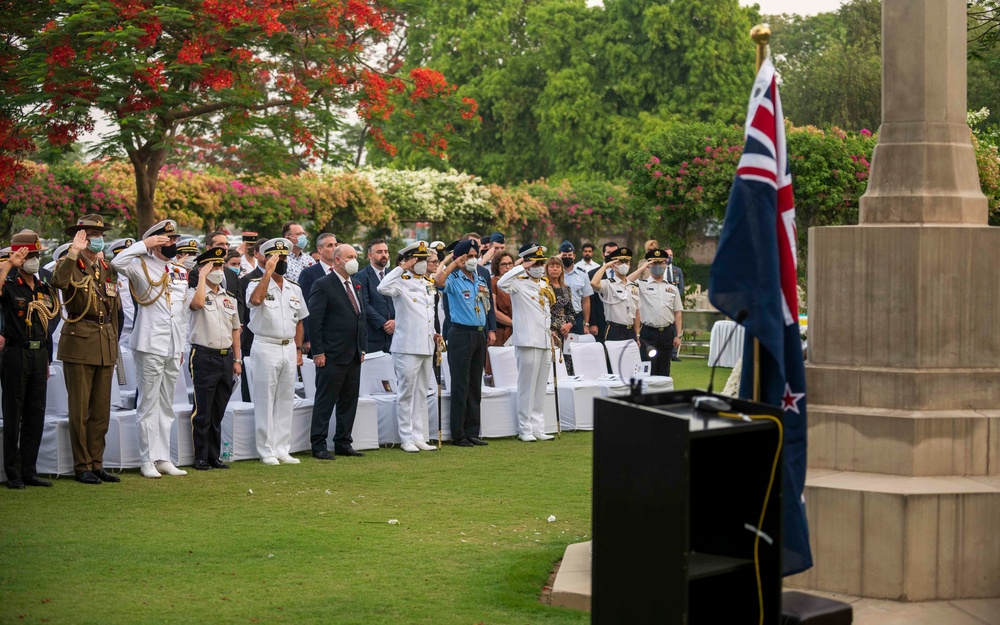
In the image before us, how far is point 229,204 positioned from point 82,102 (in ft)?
49.6

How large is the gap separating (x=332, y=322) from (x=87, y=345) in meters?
2.58

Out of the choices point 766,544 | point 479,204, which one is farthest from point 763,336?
point 479,204

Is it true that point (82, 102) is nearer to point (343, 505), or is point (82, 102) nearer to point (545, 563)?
point (343, 505)

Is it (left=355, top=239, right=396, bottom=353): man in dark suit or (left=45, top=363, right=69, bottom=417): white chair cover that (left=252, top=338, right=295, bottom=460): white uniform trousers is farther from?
(left=355, top=239, right=396, bottom=353): man in dark suit

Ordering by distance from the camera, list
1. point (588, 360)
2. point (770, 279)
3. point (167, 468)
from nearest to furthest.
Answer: point (770, 279) → point (167, 468) → point (588, 360)

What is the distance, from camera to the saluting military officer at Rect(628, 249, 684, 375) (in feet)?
53.3

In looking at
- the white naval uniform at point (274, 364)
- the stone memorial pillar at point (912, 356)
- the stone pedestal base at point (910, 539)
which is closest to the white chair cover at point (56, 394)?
the white naval uniform at point (274, 364)

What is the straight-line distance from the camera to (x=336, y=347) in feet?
39.3

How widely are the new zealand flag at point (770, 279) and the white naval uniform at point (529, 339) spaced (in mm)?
7867

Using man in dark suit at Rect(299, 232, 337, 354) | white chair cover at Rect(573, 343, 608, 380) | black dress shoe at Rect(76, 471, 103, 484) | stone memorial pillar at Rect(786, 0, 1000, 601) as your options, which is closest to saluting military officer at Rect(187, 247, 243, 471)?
black dress shoe at Rect(76, 471, 103, 484)

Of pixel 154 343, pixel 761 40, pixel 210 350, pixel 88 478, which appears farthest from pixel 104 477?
pixel 761 40

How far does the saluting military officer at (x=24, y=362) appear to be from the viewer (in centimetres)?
988

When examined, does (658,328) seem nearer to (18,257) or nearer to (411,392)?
(411,392)

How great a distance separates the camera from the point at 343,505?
9.41 meters
